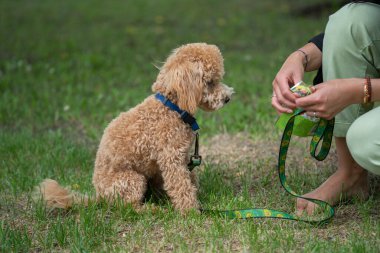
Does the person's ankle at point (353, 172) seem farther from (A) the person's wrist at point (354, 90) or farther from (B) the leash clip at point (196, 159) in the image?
(B) the leash clip at point (196, 159)

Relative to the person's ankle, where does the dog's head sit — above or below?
above

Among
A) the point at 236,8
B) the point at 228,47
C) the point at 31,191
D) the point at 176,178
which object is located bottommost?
the point at 31,191

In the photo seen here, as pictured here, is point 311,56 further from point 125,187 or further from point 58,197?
point 58,197

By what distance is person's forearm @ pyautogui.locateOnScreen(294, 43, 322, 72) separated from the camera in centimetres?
326

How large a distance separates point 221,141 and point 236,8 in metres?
8.66

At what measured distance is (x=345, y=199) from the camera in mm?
3264

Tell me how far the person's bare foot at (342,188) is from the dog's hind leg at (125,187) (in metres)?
0.94

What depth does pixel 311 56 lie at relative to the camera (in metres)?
3.31

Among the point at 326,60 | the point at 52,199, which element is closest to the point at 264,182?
the point at 326,60

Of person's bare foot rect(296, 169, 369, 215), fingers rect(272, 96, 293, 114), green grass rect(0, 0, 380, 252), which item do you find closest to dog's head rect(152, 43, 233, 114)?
fingers rect(272, 96, 293, 114)

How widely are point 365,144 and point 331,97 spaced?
0.28 meters

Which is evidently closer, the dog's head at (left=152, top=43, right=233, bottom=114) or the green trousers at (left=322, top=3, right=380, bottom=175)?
the green trousers at (left=322, top=3, right=380, bottom=175)

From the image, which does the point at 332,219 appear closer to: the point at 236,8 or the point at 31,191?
the point at 31,191

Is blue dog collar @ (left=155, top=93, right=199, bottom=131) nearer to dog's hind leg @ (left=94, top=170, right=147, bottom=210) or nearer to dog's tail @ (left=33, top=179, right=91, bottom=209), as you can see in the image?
dog's hind leg @ (left=94, top=170, right=147, bottom=210)
